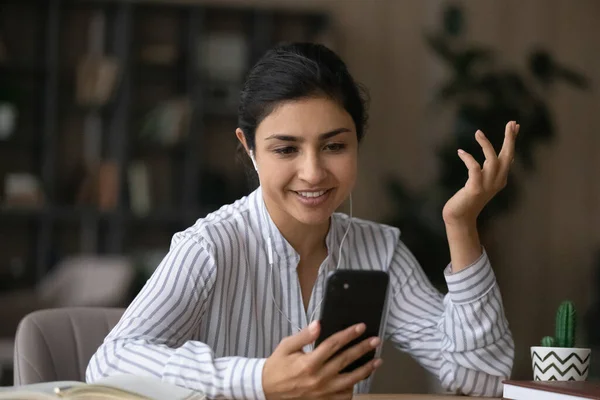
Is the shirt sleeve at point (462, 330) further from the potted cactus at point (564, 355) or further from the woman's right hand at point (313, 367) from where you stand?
the woman's right hand at point (313, 367)

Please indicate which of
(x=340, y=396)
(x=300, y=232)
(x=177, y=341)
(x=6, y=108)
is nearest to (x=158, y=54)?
(x=6, y=108)

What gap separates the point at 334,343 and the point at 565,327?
0.43 meters

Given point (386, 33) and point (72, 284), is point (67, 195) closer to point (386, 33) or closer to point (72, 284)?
point (72, 284)

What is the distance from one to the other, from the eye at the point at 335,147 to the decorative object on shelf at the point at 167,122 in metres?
3.87

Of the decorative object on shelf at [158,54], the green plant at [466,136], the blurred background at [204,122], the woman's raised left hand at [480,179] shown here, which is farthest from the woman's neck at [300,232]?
the decorative object on shelf at [158,54]

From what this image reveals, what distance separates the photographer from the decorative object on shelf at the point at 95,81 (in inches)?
207

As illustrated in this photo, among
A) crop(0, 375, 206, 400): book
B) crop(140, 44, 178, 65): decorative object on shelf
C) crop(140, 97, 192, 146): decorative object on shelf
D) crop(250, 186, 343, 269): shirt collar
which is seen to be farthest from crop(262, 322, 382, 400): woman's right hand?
crop(140, 44, 178, 65): decorative object on shelf

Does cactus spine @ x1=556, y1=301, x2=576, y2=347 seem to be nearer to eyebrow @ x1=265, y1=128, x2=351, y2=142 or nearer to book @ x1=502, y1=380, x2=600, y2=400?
book @ x1=502, y1=380, x2=600, y2=400

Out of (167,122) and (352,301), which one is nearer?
(352,301)

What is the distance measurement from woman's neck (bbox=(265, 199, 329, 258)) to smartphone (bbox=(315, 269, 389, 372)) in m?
0.47

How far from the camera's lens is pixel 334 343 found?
1194mm

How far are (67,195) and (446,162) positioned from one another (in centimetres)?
207

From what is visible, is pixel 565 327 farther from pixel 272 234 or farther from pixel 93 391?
pixel 93 391

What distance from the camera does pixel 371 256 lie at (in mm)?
1795
